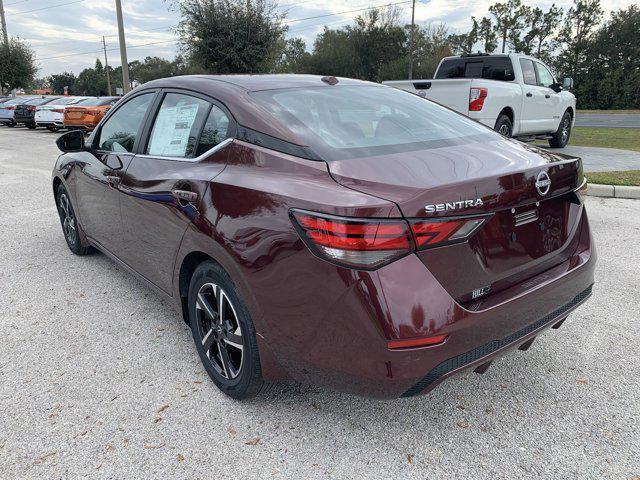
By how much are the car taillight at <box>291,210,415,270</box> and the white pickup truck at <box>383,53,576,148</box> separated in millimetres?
7395

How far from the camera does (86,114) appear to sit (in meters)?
19.7

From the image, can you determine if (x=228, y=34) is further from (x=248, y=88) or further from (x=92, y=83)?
(x=92, y=83)

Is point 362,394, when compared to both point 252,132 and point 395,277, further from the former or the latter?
point 252,132

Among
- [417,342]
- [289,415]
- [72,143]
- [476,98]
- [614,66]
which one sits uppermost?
[614,66]

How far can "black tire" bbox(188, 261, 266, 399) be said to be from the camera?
242 cm

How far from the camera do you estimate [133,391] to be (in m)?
2.78

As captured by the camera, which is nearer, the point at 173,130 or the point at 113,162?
the point at 173,130

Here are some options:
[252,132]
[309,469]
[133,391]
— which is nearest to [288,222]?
[252,132]

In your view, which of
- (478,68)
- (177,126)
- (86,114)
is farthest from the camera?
(86,114)

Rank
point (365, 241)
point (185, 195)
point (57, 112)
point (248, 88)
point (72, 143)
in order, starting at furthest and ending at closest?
point (57, 112)
point (72, 143)
point (248, 88)
point (185, 195)
point (365, 241)

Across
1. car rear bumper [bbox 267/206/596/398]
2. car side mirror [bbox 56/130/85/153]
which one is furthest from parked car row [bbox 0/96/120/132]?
car rear bumper [bbox 267/206/596/398]

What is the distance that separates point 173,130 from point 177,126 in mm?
47

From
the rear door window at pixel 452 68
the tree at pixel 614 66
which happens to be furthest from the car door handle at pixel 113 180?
the tree at pixel 614 66

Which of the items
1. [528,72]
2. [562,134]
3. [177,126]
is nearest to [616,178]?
[528,72]
